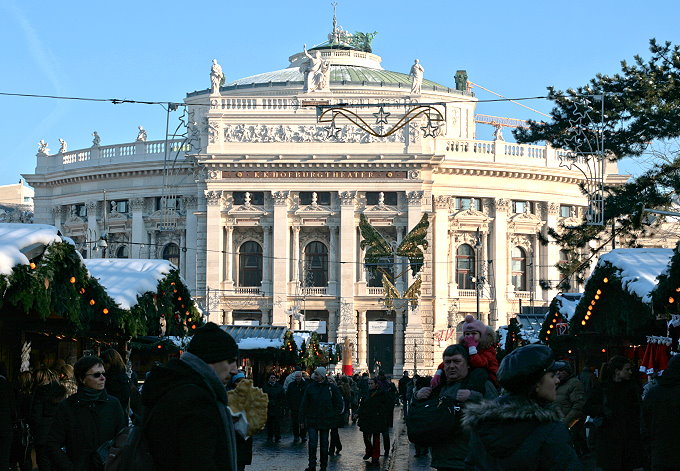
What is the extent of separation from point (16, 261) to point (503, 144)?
70.4 metres

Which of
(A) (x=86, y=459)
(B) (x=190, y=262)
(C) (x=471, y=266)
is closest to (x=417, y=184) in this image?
(C) (x=471, y=266)

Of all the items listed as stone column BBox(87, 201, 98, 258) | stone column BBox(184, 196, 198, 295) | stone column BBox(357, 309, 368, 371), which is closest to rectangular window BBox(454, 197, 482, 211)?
stone column BBox(357, 309, 368, 371)

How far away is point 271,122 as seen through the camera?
251 feet

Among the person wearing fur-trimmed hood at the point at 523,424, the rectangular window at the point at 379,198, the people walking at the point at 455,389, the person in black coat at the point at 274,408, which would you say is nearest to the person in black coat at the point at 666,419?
the people walking at the point at 455,389

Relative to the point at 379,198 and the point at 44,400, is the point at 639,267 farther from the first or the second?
the point at 379,198

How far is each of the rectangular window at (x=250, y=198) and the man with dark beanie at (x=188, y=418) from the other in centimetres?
7150

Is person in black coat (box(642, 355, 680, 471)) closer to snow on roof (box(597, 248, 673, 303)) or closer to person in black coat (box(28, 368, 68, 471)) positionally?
person in black coat (box(28, 368, 68, 471))

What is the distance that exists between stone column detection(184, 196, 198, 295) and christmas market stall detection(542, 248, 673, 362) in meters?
56.7

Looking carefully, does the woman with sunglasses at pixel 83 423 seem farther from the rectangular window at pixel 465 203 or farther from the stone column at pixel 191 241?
the rectangular window at pixel 465 203

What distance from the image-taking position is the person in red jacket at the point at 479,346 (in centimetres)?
870

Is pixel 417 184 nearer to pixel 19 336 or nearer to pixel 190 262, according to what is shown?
pixel 190 262

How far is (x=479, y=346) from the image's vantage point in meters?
8.85

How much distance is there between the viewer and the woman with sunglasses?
940 centimetres

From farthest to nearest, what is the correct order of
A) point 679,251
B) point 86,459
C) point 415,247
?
1. point 415,247
2. point 679,251
3. point 86,459
